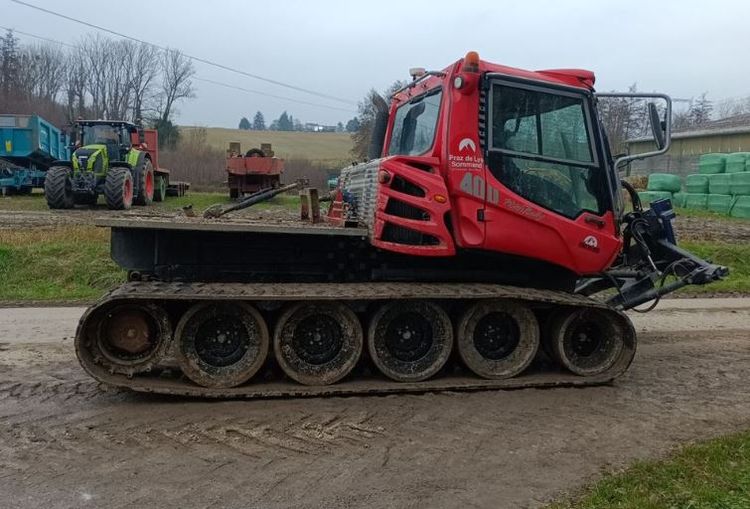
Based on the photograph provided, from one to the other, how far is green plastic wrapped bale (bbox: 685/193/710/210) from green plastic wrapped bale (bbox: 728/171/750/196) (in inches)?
49.3

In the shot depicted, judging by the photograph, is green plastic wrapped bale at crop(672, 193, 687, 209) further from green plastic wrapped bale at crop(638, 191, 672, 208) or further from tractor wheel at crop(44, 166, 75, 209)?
tractor wheel at crop(44, 166, 75, 209)

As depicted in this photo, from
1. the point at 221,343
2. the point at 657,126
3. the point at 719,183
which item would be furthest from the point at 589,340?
the point at 719,183

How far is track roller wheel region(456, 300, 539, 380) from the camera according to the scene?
19.4 feet

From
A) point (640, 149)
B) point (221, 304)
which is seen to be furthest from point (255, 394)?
point (640, 149)

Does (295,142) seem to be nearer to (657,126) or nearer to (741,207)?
(741,207)

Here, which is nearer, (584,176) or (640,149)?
(584,176)

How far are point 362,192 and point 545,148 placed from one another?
1.69 meters

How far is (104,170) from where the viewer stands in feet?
65.6

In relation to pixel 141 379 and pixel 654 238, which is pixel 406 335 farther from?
pixel 654 238

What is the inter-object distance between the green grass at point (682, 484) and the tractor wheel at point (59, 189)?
1867 cm

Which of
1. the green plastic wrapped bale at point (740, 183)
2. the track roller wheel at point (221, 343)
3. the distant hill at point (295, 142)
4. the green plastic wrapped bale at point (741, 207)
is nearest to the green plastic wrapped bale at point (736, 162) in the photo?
the green plastic wrapped bale at point (740, 183)

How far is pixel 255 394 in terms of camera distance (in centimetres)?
542

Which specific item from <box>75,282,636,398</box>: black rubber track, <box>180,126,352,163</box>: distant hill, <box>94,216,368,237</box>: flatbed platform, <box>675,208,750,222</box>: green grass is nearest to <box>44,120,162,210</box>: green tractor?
<box>94,216,368,237</box>: flatbed platform

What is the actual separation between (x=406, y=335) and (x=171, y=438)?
215cm
